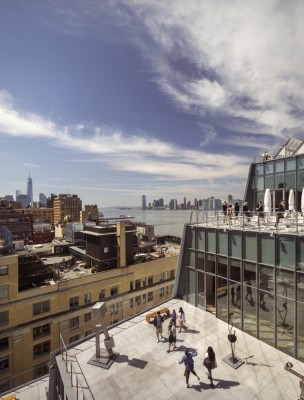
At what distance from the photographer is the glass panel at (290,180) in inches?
983

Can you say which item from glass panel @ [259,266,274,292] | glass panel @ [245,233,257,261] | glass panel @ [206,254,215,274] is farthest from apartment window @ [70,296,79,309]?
glass panel @ [259,266,274,292]

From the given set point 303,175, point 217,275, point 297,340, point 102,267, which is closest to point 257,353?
point 297,340

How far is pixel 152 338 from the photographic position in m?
14.8

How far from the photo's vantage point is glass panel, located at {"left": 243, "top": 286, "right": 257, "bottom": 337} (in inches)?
589

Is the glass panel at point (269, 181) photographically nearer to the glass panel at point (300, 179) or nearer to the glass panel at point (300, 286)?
the glass panel at point (300, 179)

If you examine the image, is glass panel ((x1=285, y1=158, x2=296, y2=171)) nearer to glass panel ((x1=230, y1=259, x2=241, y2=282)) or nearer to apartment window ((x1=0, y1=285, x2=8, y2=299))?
glass panel ((x1=230, y1=259, x2=241, y2=282))

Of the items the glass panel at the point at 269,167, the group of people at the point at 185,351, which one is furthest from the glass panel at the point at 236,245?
the glass panel at the point at 269,167

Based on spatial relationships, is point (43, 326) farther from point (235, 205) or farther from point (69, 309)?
point (235, 205)

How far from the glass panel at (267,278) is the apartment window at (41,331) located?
26.2 m

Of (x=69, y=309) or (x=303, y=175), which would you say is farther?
(x=69, y=309)

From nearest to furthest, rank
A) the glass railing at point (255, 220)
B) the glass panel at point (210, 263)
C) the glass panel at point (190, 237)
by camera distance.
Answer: the glass railing at point (255, 220)
the glass panel at point (210, 263)
the glass panel at point (190, 237)

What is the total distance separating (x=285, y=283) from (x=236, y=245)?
11.5 feet

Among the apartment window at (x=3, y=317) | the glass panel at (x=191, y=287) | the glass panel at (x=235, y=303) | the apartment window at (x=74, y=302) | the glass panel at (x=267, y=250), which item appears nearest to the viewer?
the glass panel at (x=267, y=250)

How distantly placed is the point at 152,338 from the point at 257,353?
5.77m
